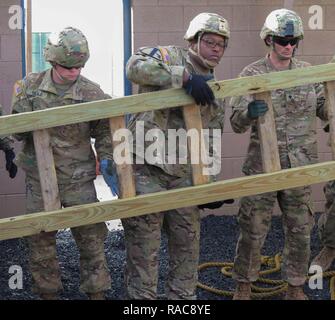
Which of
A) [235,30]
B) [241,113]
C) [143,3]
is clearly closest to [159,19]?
[143,3]

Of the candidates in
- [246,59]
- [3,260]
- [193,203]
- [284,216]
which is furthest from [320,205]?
[193,203]

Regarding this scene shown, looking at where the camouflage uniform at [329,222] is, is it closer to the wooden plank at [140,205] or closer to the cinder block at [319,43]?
the wooden plank at [140,205]

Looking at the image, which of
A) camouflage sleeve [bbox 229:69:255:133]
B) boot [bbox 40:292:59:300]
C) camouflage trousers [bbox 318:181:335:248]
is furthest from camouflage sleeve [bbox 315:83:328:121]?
boot [bbox 40:292:59:300]

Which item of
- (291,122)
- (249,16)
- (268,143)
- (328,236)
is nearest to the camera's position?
(268,143)

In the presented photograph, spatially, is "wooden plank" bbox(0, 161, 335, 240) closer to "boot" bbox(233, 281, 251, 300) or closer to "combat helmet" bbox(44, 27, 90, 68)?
"combat helmet" bbox(44, 27, 90, 68)

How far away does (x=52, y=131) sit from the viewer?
3.89 meters

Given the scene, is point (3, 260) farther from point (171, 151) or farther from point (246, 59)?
point (246, 59)

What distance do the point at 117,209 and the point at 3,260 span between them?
2.38 meters

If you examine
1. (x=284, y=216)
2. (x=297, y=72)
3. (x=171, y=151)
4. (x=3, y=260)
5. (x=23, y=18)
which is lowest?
(x=3, y=260)

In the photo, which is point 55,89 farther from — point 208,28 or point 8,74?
point 8,74

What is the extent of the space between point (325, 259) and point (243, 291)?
956mm

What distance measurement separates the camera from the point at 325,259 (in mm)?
5043

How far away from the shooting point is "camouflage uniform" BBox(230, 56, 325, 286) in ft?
13.5

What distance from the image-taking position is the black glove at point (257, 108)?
357cm
